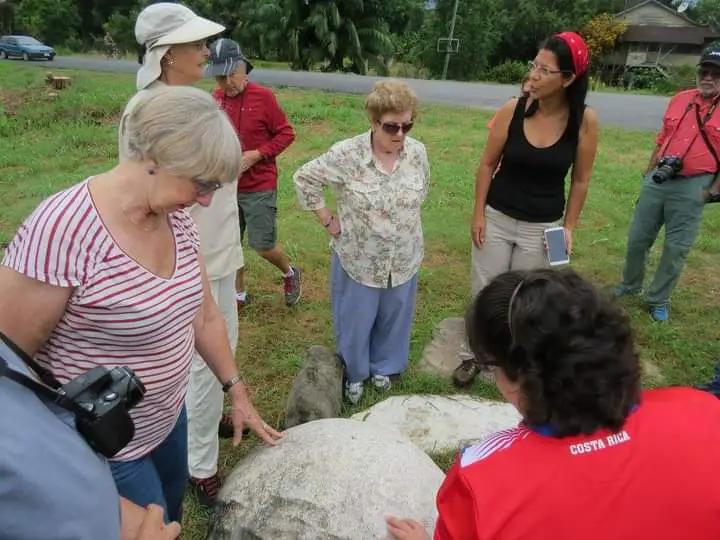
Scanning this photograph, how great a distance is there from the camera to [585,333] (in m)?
1.24

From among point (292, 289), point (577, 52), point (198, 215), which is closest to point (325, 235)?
point (292, 289)

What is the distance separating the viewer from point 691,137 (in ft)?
14.3

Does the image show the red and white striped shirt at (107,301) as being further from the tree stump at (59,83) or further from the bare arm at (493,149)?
the tree stump at (59,83)

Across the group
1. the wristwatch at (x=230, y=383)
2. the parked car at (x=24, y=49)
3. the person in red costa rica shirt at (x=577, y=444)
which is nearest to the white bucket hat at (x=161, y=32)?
the wristwatch at (x=230, y=383)

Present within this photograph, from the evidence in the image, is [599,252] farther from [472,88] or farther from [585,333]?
[472,88]

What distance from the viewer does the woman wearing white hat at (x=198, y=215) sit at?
2535mm

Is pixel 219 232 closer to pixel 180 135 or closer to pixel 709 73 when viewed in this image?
pixel 180 135

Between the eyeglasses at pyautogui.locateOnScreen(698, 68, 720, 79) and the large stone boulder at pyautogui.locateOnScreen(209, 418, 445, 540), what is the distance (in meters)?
3.50

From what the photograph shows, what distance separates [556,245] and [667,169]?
1.49m

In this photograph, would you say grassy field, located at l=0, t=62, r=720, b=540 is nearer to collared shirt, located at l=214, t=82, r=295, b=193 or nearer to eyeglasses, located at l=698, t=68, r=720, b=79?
collared shirt, located at l=214, t=82, r=295, b=193

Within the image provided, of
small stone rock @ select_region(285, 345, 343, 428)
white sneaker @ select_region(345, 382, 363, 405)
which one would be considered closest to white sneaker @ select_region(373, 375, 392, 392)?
white sneaker @ select_region(345, 382, 363, 405)

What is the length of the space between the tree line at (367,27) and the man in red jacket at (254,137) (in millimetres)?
24208

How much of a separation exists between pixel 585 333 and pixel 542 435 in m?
0.23

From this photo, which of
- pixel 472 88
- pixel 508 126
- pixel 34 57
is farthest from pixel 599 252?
pixel 34 57
